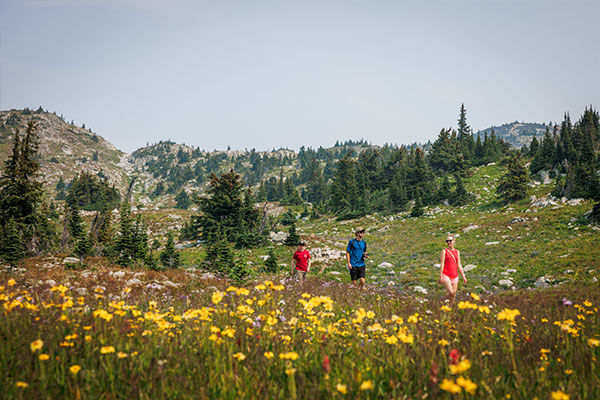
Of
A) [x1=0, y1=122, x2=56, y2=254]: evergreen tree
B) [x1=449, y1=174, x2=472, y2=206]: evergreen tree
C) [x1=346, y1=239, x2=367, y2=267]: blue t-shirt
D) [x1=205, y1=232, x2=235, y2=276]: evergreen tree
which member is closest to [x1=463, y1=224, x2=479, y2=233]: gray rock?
[x1=449, y1=174, x2=472, y2=206]: evergreen tree

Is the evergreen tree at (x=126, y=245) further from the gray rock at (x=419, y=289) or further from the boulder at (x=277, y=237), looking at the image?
the boulder at (x=277, y=237)

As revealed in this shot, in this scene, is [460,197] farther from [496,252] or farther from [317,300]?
[317,300]

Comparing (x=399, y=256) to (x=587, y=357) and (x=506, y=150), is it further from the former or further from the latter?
(x=506, y=150)

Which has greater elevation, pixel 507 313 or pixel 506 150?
pixel 506 150

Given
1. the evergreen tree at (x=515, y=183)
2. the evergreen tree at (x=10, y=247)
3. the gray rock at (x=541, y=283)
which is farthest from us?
the evergreen tree at (x=515, y=183)

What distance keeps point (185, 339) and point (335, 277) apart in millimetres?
12586

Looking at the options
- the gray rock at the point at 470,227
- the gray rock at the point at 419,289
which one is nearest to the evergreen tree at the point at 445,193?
the gray rock at the point at 470,227

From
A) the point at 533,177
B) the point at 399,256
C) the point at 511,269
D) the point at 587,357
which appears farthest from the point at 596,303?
the point at 533,177

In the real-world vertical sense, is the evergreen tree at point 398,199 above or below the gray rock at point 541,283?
above

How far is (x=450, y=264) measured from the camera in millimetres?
8492

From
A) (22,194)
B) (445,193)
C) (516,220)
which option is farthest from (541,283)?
(445,193)

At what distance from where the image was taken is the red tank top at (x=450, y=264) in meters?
8.47

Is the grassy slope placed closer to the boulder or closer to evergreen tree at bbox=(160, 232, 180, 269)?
the boulder

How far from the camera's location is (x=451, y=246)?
869 cm
